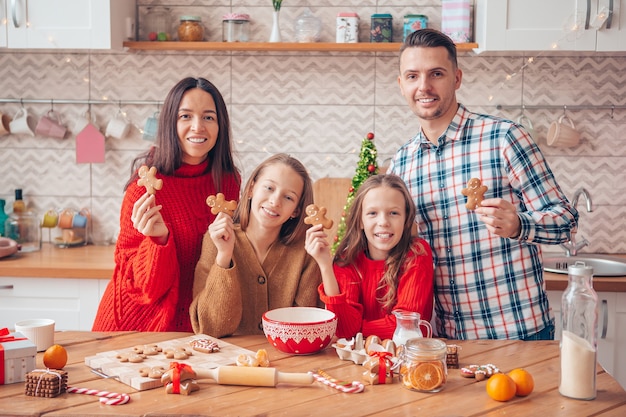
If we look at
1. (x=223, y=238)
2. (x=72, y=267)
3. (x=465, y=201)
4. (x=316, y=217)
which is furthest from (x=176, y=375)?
(x=72, y=267)

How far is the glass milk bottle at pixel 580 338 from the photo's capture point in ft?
4.91

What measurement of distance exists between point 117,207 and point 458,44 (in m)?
1.83

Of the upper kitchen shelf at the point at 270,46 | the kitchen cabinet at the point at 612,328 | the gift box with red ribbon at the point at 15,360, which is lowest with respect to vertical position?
the kitchen cabinet at the point at 612,328

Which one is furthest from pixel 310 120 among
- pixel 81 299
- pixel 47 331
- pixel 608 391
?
pixel 608 391

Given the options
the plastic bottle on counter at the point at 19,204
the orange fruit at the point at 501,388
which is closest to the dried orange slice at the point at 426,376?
the orange fruit at the point at 501,388

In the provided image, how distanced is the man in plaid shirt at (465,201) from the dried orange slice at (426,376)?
0.69 m

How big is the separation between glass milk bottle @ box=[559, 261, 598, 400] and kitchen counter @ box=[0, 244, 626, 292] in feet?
Result: 4.74

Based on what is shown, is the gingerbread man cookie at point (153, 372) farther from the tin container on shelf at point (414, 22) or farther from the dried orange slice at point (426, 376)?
the tin container on shelf at point (414, 22)

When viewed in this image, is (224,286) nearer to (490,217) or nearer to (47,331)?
(47,331)

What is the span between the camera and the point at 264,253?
212cm

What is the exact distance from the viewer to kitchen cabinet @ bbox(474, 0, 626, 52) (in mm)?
3029

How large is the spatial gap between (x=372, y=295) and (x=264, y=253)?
34 centimetres

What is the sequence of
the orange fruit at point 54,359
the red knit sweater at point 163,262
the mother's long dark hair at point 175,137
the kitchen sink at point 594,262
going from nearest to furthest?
the orange fruit at point 54,359, the red knit sweater at point 163,262, the mother's long dark hair at point 175,137, the kitchen sink at point 594,262

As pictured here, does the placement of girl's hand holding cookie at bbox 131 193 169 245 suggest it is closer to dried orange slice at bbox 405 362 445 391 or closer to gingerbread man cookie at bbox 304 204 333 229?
gingerbread man cookie at bbox 304 204 333 229
